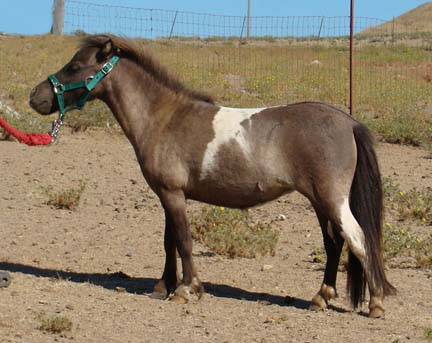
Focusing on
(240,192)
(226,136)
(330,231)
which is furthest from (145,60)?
(330,231)

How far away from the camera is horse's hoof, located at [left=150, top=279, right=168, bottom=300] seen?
779 cm

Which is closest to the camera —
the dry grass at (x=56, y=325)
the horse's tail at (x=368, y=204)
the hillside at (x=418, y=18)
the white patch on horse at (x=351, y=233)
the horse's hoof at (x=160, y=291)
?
the dry grass at (x=56, y=325)

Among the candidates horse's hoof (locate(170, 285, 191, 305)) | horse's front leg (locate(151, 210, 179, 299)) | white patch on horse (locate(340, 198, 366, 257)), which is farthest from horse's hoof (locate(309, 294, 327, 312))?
horse's front leg (locate(151, 210, 179, 299))

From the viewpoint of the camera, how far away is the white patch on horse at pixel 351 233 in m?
7.22

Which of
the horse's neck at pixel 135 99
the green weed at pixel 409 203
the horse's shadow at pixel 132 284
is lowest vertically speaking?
the horse's shadow at pixel 132 284

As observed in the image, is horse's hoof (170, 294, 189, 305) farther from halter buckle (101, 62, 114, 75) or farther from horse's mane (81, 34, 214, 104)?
halter buckle (101, 62, 114, 75)

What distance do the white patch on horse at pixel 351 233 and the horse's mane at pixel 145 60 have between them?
1545 millimetres

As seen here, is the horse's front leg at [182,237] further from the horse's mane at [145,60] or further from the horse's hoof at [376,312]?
the horse's hoof at [376,312]

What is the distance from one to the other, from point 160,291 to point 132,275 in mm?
895

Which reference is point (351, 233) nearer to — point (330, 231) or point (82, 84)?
point (330, 231)

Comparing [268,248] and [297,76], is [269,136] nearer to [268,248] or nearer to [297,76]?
[268,248]

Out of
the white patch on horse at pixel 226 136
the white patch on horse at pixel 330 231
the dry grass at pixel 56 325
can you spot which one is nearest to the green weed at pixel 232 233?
the white patch on horse at pixel 330 231

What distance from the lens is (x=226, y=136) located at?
24.8 feet

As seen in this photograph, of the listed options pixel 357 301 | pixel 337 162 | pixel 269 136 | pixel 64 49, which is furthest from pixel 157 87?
pixel 64 49
